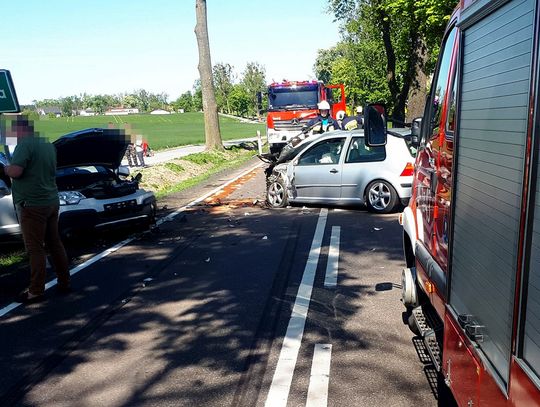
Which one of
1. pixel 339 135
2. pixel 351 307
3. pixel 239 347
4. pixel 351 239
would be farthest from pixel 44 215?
pixel 339 135

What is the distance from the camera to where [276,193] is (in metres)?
12.3

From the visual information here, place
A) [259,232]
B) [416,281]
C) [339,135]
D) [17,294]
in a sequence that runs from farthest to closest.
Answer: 1. [339,135]
2. [259,232]
3. [17,294]
4. [416,281]

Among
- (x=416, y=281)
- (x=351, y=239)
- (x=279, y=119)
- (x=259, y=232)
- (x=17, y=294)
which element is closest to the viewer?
(x=416, y=281)

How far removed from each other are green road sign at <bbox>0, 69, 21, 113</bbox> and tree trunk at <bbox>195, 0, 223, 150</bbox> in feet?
64.3

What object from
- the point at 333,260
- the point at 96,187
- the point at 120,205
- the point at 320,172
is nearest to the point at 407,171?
the point at 320,172

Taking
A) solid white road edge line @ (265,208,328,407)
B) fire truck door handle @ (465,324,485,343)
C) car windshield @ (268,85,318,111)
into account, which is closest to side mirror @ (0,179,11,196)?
solid white road edge line @ (265,208,328,407)

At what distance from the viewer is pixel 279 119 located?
989 inches

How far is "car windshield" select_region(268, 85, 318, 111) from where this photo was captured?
82.5 feet

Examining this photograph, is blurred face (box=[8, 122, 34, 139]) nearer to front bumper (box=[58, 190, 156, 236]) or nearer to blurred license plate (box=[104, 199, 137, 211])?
front bumper (box=[58, 190, 156, 236])

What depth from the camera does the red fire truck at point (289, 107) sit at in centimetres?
2491

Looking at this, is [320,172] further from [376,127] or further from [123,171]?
[376,127]

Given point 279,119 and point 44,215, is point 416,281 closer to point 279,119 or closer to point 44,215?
point 44,215

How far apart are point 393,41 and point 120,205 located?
32.4m

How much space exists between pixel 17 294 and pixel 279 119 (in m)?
19.5
